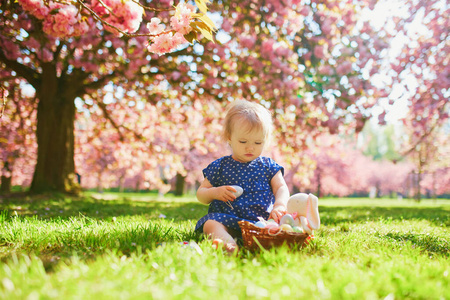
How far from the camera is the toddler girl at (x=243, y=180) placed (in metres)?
2.43

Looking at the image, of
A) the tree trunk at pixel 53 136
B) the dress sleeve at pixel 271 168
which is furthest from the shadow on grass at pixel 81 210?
the dress sleeve at pixel 271 168

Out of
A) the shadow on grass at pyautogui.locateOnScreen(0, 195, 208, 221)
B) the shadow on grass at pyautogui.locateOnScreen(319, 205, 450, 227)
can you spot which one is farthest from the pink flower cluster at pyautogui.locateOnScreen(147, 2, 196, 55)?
the shadow on grass at pyautogui.locateOnScreen(319, 205, 450, 227)

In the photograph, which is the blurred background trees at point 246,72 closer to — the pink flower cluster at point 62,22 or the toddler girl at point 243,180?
the pink flower cluster at point 62,22

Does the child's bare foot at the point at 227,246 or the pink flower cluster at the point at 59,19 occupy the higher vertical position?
the pink flower cluster at the point at 59,19

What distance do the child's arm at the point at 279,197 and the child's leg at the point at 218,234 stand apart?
0.36 m

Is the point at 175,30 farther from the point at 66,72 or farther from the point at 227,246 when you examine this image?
the point at 66,72

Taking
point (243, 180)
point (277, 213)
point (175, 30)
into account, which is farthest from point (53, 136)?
point (277, 213)

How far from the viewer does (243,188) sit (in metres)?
2.61

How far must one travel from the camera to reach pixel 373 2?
24.0ft

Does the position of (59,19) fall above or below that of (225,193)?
above

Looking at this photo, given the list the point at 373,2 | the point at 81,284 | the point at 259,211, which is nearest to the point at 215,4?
the point at 373,2

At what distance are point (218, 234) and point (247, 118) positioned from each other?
2.91 feet

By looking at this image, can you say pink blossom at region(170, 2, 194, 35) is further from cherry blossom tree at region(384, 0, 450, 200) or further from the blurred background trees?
cherry blossom tree at region(384, 0, 450, 200)

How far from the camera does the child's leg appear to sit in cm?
204
